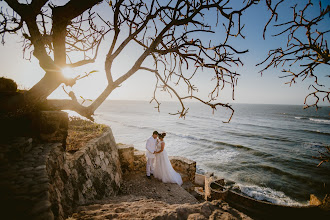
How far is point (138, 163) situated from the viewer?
297 inches

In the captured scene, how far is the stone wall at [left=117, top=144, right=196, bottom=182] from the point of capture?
23.5ft

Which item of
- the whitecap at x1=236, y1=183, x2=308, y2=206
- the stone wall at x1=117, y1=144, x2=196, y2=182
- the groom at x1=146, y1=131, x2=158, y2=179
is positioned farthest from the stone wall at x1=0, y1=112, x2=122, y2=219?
the whitecap at x1=236, y1=183, x2=308, y2=206

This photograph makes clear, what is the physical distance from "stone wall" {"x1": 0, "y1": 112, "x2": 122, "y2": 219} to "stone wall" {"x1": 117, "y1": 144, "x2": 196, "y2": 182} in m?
1.71

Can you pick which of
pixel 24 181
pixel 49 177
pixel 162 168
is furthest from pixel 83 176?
pixel 162 168

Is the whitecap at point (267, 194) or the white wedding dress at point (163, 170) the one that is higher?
the white wedding dress at point (163, 170)

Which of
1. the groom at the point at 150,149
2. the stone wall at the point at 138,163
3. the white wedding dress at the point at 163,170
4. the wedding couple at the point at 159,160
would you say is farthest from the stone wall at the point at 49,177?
the white wedding dress at the point at 163,170

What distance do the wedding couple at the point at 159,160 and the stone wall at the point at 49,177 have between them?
6.97 ft

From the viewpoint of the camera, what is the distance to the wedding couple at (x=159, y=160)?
7.09 metres

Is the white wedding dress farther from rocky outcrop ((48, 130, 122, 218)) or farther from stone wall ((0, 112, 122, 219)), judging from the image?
stone wall ((0, 112, 122, 219))

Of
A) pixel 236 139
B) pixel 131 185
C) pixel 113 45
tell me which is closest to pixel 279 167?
pixel 236 139

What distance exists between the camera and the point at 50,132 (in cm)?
344

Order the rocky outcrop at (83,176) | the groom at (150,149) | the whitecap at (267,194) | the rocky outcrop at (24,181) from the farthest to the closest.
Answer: the whitecap at (267,194) → the groom at (150,149) → the rocky outcrop at (83,176) → the rocky outcrop at (24,181)

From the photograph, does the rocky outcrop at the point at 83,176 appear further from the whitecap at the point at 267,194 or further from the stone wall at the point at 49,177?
the whitecap at the point at 267,194

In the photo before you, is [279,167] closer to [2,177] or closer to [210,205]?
[210,205]
